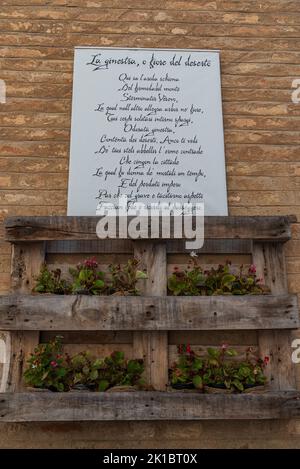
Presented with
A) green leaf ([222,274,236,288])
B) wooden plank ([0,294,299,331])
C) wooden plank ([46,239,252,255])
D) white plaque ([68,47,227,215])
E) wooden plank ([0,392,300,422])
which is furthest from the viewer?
white plaque ([68,47,227,215])

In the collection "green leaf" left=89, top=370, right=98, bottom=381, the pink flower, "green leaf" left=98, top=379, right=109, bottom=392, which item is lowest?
"green leaf" left=98, top=379, right=109, bottom=392

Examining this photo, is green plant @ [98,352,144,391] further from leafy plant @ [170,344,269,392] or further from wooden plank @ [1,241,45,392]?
wooden plank @ [1,241,45,392]

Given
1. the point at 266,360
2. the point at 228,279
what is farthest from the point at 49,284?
the point at 266,360

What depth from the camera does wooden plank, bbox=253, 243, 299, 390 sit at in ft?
9.01

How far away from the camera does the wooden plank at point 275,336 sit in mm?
2746

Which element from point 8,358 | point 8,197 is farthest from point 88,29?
point 8,358

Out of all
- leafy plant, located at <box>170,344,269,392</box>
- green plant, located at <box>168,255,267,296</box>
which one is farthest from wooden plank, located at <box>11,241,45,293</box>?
leafy plant, located at <box>170,344,269,392</box>

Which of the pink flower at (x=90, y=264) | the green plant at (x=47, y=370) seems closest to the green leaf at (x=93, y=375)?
the green plant at (x=47, y=370)

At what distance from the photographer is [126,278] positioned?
9.12 feet

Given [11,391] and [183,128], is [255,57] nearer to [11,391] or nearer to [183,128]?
[183,128]

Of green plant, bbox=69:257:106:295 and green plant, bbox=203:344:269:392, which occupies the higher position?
green plant, bbox=69:257:106:295

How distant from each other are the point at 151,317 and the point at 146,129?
1349 mm

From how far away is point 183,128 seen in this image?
3.19 m
